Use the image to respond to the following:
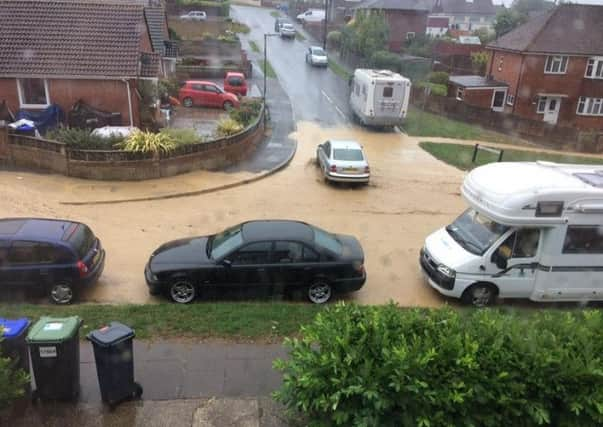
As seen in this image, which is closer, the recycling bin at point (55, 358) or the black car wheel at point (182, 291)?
the recycling bin at point (55, 358)

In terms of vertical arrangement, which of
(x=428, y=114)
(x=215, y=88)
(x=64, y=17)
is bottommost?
(x=428, y=114)

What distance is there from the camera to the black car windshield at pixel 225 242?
9586 millimetres

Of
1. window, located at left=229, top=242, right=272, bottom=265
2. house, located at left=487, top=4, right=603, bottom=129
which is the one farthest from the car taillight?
house, located at left=487, top=4, right=603, bottom=129

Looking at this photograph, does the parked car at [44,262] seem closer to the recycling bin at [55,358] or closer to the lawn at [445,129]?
the recycling bin at [55,358]

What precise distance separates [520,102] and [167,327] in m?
33.5

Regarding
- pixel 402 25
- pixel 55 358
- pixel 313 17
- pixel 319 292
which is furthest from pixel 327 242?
pixel 313 17

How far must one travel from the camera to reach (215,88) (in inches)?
1102

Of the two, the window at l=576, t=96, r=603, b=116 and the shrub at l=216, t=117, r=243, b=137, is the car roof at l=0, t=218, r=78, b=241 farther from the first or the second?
the window at l=576, t=96, r=603, b=116

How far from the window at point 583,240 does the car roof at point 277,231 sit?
15.4ft

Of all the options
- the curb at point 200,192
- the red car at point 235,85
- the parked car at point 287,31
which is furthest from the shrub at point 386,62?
the curb at point 200,192

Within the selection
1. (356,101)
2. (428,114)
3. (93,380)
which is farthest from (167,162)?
(428,114)

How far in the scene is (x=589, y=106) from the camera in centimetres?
3512

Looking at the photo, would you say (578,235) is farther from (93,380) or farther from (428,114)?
(428,114)

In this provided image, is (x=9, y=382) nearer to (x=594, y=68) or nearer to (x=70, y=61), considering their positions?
(x=70, y=61)
